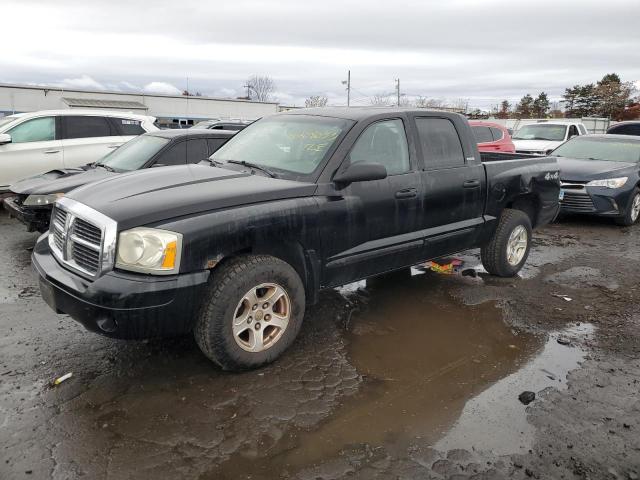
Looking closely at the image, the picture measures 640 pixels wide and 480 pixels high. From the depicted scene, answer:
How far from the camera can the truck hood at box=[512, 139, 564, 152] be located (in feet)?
48.3

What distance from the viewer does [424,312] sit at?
4.79 m

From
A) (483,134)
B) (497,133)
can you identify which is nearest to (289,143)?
(483,134)

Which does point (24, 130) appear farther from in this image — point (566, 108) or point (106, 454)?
point (566, 108)

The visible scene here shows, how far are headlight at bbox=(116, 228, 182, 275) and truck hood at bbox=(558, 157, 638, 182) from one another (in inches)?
318

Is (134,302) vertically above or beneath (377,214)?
beneath

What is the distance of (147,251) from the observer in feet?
10.1

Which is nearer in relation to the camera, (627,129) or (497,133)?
(497,133)

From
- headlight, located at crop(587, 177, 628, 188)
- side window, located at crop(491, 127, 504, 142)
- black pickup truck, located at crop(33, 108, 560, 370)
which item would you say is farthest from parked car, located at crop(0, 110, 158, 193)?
side window, located at crop(491, 127, 504, 142)

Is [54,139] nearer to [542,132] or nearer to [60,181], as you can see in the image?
[60,181]

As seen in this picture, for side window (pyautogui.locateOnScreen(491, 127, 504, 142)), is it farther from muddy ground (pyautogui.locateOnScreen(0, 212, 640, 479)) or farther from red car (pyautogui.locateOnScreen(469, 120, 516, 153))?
muddy ground (pyautogui.locateOnScreen(0, 212, 640, 479))

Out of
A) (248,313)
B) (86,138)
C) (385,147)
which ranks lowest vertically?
(248,313)

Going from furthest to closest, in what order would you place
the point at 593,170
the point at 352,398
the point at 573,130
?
1. the point at 573,130
2. the point at 593,170
3. the point at 352,398

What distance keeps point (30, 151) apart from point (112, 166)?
296 cm

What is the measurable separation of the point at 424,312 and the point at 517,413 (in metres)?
1.70
